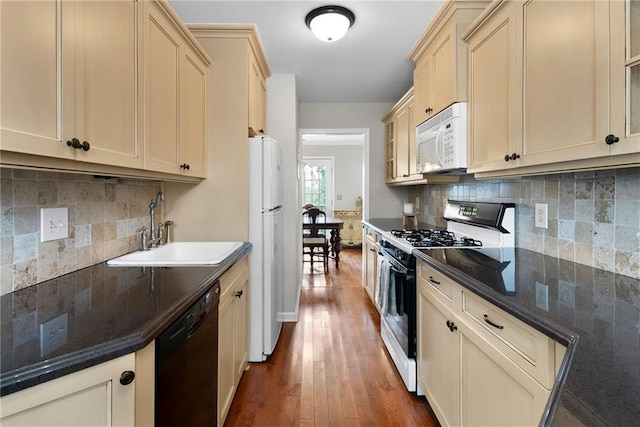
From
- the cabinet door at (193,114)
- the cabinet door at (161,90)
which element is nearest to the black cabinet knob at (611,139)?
the cabinet door at (161,90)

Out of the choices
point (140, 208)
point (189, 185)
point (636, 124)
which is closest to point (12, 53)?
point (140, 208)

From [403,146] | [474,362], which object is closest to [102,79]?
[474,362]

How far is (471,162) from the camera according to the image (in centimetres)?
191

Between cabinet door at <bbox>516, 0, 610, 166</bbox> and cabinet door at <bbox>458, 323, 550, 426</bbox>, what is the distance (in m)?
0.76

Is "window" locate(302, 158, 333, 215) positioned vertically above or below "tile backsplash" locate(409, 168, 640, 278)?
above

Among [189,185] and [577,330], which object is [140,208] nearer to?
[189,185]

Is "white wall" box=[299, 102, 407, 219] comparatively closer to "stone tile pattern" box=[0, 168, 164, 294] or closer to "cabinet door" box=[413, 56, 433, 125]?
"cabinet door" box=[413, 56, 433, 125]

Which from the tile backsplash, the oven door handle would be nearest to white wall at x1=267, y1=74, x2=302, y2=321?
the oven door handle

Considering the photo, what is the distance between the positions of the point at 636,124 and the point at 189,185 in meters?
2.24

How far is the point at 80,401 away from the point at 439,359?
58.2 inches

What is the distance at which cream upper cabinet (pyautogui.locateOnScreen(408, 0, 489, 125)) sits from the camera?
1943 mm

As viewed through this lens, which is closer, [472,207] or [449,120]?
[449,120]

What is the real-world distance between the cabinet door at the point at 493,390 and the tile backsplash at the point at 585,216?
2.12 ft

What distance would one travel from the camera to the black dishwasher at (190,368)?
94 cm
